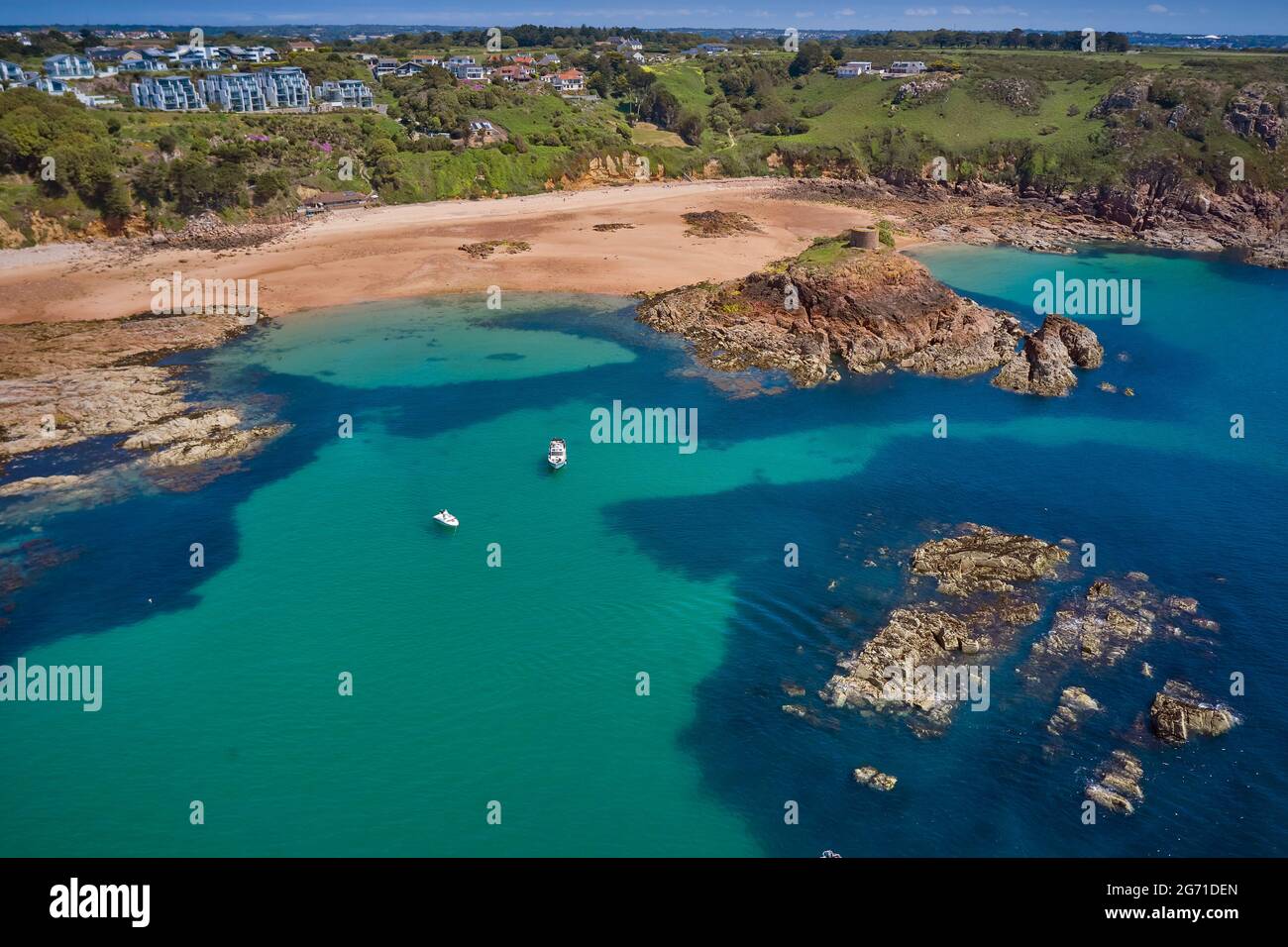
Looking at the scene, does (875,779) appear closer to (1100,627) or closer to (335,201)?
(1100,627)

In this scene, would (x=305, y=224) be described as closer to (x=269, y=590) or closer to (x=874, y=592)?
(x=269, y=590)

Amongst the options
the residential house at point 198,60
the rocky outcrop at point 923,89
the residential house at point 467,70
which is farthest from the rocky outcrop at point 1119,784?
the residential house at point 198,60

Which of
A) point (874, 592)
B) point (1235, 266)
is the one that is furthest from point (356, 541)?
point (1235, 266)

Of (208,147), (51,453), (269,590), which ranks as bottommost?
(269,590)

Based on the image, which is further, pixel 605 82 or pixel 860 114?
pixel 605 82

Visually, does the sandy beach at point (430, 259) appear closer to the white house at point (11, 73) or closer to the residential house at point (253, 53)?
the white house at point (11, 73)

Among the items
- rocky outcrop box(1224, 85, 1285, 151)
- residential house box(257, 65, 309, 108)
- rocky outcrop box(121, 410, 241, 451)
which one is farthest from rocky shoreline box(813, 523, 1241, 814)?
residential house box(257, 65, 309, 108)

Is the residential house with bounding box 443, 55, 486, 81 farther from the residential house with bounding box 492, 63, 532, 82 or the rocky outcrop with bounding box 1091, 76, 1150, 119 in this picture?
the rocky outcrop with bounding box 1091, 76, 1150, 119
